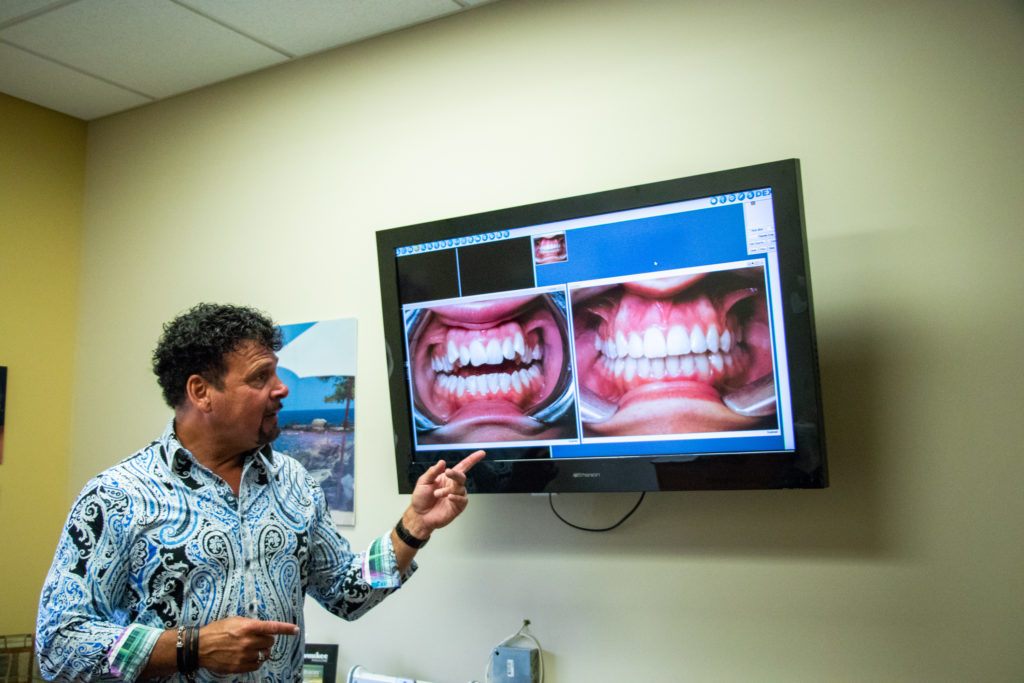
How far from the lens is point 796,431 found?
186cm

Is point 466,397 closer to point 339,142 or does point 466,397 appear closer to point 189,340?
point 189,340

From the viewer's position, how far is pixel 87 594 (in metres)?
1.61

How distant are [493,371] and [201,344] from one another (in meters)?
0.75

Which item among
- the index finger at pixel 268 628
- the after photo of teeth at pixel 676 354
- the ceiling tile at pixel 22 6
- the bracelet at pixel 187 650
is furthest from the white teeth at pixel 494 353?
the ceiling tile at pixel 22 6

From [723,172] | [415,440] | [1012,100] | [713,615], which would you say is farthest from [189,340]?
[1012,100]

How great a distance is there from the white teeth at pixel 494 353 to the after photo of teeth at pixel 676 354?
0.73 ft

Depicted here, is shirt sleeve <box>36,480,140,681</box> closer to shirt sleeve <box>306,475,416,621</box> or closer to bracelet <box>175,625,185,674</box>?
bracelet <box>175,625,185,674</box>

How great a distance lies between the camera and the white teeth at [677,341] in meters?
2.00

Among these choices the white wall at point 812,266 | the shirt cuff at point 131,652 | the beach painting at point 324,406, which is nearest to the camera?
the shirt cuff at point 131,652

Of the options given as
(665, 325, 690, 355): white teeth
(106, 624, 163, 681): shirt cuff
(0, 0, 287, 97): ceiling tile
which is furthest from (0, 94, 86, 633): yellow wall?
(665, 325, 690, 355): white teeth

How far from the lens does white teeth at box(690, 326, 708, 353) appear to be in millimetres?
1978

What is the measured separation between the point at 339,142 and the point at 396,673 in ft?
5.68

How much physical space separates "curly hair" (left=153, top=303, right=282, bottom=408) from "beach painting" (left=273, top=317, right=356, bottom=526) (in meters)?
0.83

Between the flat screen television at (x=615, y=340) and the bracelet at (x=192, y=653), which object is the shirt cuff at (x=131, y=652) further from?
the flat screen television at (x=615, y=340)
